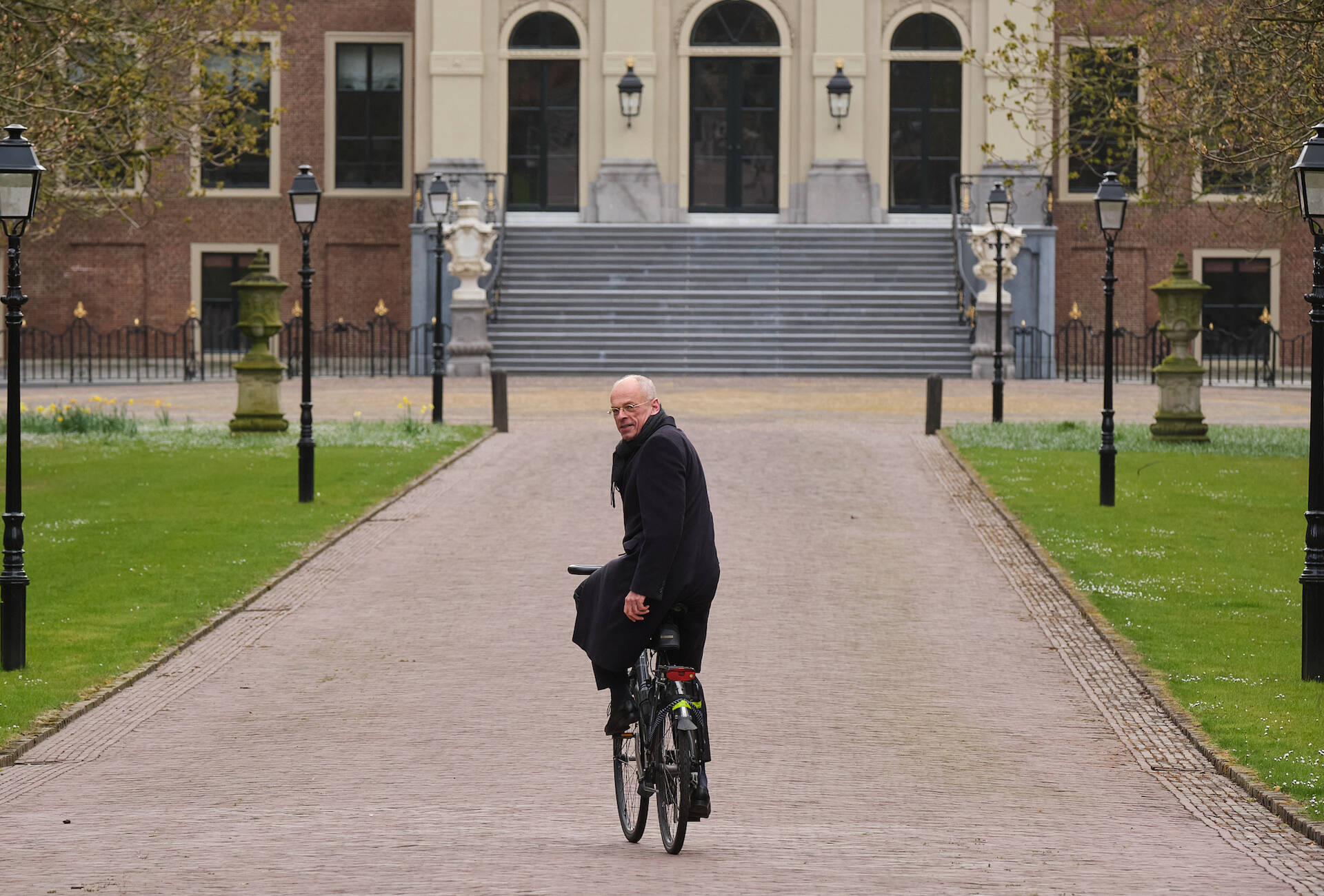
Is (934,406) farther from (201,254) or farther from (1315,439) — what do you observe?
(201,254)

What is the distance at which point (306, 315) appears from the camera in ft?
59.9

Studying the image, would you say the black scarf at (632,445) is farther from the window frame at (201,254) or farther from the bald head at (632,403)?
the window frame at (201,254)

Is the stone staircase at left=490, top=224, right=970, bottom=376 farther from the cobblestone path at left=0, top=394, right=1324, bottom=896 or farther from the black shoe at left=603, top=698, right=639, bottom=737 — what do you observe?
the black shoe at left=603, top=698, right=639, bottom=737

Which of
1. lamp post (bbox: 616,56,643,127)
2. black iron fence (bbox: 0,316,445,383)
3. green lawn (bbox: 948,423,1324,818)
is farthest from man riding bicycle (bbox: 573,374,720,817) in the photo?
lamp post (bbox: 616,56,643,127)

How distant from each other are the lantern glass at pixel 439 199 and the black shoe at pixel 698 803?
1865 centimetres

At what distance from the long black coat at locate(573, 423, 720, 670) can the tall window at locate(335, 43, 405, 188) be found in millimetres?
33671

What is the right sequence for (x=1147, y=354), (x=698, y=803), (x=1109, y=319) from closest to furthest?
1. (x=698, y=803)
2. (x=1109, y=319)
3. (x=1147, y=354)

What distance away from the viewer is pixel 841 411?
83.8ft

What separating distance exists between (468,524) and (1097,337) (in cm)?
2188

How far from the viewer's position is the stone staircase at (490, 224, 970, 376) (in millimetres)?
32344

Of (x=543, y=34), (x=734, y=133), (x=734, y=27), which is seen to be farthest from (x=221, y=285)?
(x=734, y=27)

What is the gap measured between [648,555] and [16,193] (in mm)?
5436

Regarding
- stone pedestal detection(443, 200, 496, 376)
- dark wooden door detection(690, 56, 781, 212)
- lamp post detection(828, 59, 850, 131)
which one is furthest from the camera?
dark wooden door detection(690, 56, 781, 212)

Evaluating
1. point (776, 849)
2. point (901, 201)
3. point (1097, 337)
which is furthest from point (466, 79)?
point (776, 849)
